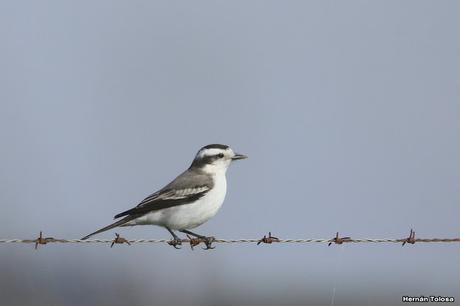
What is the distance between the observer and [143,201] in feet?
77.4

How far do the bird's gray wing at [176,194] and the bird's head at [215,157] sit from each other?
0.56m

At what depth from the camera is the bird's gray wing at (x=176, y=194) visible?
920 inches

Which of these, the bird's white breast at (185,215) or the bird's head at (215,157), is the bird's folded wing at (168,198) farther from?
the bird's head at (215,157)

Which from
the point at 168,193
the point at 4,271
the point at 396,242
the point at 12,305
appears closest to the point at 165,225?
the point at 168,193

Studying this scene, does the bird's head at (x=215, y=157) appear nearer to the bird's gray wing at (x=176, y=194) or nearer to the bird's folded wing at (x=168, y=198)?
the bird's gray wing at (x=176, y=194)

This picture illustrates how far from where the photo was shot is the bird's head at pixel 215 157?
25.0 meters

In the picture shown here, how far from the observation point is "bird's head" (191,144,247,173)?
82.0 feet

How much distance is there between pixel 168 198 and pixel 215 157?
1.71 meters

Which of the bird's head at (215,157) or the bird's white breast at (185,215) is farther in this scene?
the bird's head at (215,157)

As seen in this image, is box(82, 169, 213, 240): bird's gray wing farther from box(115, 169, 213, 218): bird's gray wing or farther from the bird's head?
the bird's head

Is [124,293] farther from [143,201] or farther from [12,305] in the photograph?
[143,201]

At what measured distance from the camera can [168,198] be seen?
77.8 ft

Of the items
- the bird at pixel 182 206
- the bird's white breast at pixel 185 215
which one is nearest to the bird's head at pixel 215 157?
the bird at pixel 182 206

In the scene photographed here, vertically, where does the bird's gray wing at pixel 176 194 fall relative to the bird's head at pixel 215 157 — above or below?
below
